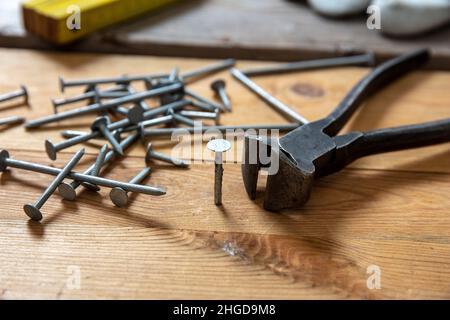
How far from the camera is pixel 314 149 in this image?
2.49 ft

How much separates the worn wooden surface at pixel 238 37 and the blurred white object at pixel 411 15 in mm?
25

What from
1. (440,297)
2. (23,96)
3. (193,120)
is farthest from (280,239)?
(23,96)

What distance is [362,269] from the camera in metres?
0.68

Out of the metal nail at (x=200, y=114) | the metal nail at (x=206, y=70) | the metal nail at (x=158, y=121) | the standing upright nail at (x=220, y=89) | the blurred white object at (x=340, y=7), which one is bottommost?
Answer: the metal nail at (x=158, y=121)

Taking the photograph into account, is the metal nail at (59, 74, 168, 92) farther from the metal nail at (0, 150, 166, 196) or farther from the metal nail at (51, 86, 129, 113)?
the metal nail at (0, 150, 166, 196)

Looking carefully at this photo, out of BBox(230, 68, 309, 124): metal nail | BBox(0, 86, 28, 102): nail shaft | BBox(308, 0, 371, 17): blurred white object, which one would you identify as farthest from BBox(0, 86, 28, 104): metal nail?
BBox(308, 0, 371, 17): blurred white object

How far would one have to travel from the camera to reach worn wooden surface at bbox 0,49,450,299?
651 millimetres

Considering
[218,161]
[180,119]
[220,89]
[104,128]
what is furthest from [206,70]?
[218,161]

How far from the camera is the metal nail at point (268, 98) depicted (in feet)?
3.14

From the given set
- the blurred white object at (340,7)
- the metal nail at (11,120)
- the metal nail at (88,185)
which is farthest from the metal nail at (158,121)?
the blurred white object at (340,7)

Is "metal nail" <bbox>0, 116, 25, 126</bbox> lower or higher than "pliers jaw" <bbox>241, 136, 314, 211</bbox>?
higher

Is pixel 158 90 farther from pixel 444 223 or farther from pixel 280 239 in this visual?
pixel 444 223

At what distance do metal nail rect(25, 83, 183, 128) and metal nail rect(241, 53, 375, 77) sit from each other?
0.19 m

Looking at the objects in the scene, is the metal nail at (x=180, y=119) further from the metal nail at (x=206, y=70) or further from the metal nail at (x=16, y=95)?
the metal nail at (x=16, y=95)
